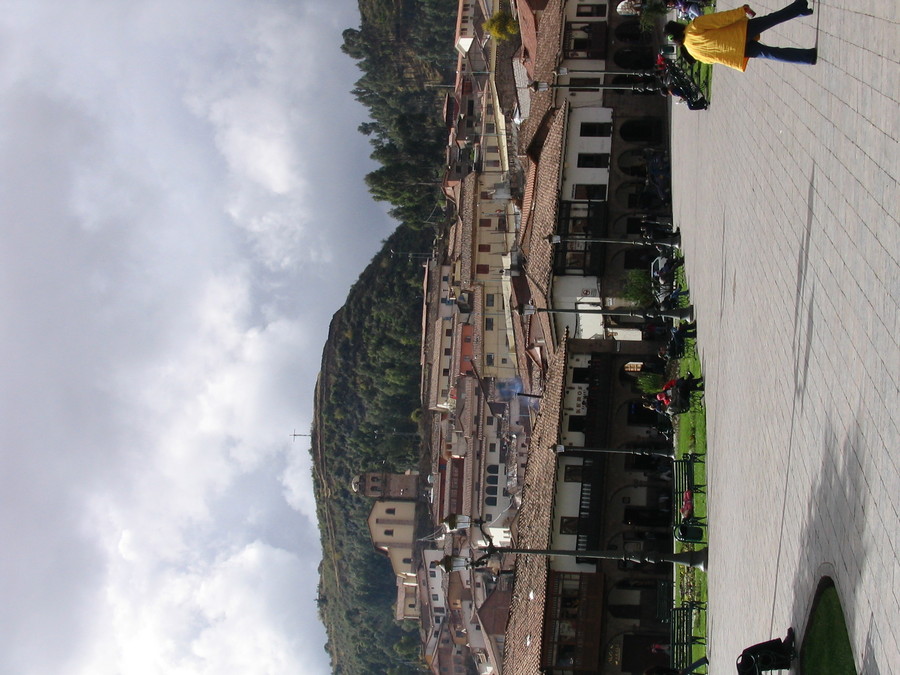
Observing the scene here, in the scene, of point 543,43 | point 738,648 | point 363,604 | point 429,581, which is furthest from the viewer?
point 363,604

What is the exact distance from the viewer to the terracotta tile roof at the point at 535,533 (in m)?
33.7

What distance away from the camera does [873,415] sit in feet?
32.4

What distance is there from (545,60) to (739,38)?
30386 millimetres

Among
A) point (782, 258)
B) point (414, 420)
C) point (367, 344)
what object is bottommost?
point (782, 258)

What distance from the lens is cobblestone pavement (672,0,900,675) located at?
9703 mm

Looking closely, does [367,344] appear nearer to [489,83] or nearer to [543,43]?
[489,83]

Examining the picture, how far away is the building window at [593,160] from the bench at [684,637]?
2178 cm

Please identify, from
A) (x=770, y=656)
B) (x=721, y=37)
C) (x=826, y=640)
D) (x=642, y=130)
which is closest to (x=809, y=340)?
(x=826, y=640)

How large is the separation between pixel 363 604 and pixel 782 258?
103 meters

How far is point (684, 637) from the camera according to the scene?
23125mm

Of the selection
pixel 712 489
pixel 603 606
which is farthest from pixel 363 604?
pixel 712 489

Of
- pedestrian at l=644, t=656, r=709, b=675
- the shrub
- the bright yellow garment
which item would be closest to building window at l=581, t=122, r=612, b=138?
the shrub

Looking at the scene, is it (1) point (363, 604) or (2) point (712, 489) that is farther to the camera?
(1) point (363, 604)

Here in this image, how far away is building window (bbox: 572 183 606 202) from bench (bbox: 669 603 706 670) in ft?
67.6
